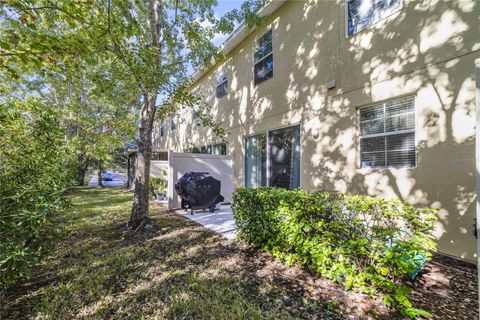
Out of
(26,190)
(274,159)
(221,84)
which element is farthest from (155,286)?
(221,84)

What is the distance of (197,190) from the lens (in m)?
6.90

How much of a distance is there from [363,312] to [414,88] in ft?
13.1

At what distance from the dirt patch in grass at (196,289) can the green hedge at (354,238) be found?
0.21 meters

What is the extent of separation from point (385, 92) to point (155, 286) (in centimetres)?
538

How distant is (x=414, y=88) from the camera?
4.17 m

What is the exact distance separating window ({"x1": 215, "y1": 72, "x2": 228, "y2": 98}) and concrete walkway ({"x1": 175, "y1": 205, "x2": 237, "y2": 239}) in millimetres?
5678

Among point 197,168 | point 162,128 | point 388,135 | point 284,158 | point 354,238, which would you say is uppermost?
point 162,128

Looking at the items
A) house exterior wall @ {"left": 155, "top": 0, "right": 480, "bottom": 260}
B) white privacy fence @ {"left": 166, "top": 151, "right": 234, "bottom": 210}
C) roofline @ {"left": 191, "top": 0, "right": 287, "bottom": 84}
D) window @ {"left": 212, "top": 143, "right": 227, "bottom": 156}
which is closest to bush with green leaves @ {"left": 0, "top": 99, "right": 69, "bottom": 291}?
white privacy fence @ {"left": 166, "top": 151, "right": 234, "bottom": 210}

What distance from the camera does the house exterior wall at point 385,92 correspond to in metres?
3.62

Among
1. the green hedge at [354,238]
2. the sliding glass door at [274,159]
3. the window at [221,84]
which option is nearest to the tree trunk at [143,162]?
the green hedge at [354,238]

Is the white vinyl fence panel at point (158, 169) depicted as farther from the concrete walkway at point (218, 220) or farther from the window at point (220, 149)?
the concrete walkway at point (218, 220)

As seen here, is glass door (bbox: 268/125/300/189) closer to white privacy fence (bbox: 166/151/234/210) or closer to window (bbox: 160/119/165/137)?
white privacy fence (bbox: 166/151/234/210)

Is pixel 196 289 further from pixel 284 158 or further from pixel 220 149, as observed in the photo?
pixel 220 149

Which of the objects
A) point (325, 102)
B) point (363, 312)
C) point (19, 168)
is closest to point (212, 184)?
point (325, 102)
